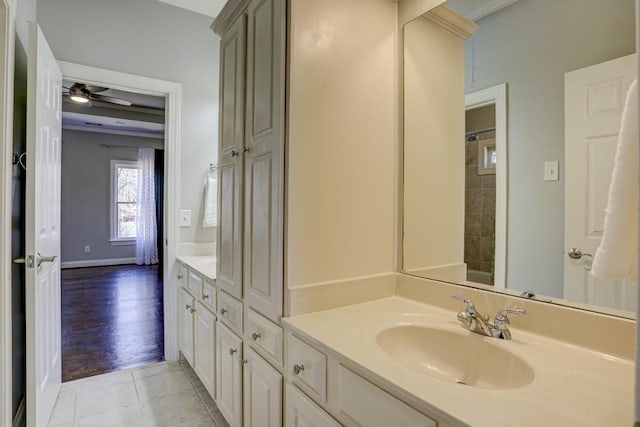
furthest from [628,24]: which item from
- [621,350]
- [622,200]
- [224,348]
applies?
[224,348]

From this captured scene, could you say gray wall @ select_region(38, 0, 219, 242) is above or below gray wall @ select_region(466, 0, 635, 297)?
above

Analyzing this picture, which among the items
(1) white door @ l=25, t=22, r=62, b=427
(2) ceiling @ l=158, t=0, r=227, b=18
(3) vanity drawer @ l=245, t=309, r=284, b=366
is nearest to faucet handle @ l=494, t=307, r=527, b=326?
(3) vanity drawer @ l=245, t=309, r=284, b=366

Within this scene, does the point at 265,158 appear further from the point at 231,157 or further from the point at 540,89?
the point at 540,89

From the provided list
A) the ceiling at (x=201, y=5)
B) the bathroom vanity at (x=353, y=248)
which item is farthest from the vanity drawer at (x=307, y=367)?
the ceiling at (x=201, y=5)

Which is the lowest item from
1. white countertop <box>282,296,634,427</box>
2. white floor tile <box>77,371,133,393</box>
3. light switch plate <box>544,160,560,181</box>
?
white floor tile <box>77,371,133,393</box>

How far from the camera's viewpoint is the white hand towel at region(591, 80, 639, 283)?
53 cm

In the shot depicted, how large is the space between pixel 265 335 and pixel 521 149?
1148 mm

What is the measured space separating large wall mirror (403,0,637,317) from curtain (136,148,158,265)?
6.57 metres

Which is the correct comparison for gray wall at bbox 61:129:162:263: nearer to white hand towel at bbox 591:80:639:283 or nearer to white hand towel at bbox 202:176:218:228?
white hand towel at bbox 202:176:218:228

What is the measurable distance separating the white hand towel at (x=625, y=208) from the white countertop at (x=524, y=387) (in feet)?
0.91

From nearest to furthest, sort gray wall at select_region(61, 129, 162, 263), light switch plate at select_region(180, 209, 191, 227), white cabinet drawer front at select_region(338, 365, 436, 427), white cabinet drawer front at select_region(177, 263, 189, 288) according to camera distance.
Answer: white cabinet drawer front at select_region(338, 365, 436, 427)
white cabinet drawer front at select_region(177, 263, 189, 288)
light switch plate at select_region(180, 209, 191, 227)
gray wall at select_region(61, 129, 162, 263)

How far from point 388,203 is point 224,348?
108 centimetres

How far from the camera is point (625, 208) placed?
21.2 inches

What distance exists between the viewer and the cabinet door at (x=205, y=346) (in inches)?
72.6
